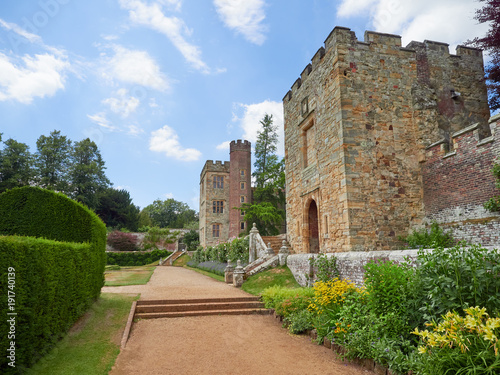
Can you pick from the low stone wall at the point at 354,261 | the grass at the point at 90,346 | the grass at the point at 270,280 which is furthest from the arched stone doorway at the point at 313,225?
the grass at the point at 90,346

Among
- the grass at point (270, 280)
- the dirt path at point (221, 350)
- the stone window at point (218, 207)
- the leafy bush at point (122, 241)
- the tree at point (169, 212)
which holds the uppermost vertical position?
the tree at point (169, 212)

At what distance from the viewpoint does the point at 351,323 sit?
5.66 meters

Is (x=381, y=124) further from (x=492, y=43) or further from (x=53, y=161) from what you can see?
(x=53, y=161)

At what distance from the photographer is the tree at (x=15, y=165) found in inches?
1406

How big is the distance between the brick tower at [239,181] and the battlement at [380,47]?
25.2 meters

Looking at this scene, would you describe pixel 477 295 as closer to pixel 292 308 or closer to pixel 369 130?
pixel 292 308

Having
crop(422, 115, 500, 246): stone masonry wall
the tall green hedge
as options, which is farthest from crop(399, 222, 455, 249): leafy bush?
the tall green hedge

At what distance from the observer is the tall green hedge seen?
4211mm

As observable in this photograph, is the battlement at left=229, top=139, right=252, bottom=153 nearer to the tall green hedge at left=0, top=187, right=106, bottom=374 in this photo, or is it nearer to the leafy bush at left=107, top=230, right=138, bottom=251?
the leafy bush at left=107, top=230, right=138, bottom=251

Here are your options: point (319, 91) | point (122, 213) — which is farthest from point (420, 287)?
point (122, 213)

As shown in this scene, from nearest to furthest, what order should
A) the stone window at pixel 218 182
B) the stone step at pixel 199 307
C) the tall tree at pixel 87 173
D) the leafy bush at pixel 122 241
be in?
the stone step at pixel 199 307, the stone window at pixel 218 182, the leafy bush at pixel 122 241, the tall tree at pixel 87 173

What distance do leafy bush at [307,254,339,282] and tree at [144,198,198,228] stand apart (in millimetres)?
59402

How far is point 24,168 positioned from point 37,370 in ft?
132

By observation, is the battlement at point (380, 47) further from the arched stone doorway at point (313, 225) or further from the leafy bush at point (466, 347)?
the leafy bush at point (466, 347)
